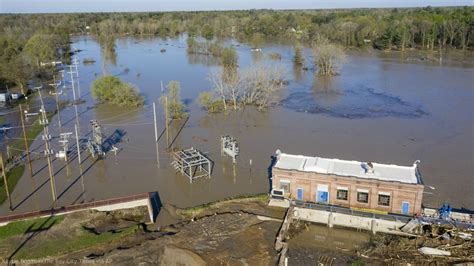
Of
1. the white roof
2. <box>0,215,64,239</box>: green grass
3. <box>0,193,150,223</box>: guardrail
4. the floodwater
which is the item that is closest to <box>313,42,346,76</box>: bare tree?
the floodwater

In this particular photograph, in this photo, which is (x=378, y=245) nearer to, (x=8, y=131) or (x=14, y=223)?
(x=14, y=223)

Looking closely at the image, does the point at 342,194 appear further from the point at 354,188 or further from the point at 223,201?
the point at 223,201

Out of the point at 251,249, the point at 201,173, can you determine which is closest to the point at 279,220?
the point at 251,249

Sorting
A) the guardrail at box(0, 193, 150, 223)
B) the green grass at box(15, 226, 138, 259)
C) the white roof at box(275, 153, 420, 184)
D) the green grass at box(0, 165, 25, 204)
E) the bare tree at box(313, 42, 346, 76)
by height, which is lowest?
the green grass at box(15, 226, 138, 259)

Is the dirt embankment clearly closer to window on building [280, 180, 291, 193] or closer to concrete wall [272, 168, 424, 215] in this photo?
window on building [280, 180, 291, 193]

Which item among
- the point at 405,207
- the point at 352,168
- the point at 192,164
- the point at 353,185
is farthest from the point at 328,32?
the point at 405,207

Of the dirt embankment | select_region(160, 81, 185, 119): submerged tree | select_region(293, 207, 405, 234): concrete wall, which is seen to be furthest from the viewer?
select_region(160, 81, 185, 119): submerged tree

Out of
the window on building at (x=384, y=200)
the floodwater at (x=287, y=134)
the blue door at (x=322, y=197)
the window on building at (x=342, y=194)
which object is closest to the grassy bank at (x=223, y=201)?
the floodwater at (x=287, y=134)
